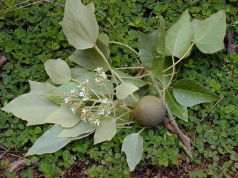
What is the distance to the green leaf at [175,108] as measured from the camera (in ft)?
4.56

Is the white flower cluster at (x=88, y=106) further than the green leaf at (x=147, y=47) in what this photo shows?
No

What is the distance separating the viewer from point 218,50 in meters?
1.47

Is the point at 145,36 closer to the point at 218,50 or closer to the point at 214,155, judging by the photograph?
the point at 218,50

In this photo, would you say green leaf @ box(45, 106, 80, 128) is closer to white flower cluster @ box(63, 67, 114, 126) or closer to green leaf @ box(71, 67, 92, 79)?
white flower cluster @ box(63, 67, 114, 126)

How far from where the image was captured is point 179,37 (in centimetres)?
146

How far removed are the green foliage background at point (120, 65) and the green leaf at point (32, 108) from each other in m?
0.04

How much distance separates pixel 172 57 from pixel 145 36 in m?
0.12

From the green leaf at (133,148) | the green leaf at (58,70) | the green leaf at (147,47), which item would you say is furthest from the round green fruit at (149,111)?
the green leaf at (58,70)

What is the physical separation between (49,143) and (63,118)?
0.10 meters

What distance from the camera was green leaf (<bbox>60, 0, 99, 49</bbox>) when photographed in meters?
1.38

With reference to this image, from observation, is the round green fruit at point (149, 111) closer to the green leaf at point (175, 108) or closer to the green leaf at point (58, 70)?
the green leaf at point (175, 108)

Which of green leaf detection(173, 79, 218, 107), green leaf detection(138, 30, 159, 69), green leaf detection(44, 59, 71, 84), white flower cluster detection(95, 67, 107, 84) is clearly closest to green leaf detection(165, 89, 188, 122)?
green leaf detection(173, 79, 218, 107)

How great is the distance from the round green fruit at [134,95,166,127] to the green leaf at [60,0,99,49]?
11.0 inches

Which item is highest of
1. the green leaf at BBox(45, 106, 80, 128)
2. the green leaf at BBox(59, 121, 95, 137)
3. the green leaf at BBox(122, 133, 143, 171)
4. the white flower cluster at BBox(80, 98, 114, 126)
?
the white flower cluster at BBox(80, 98, 114, 126)
